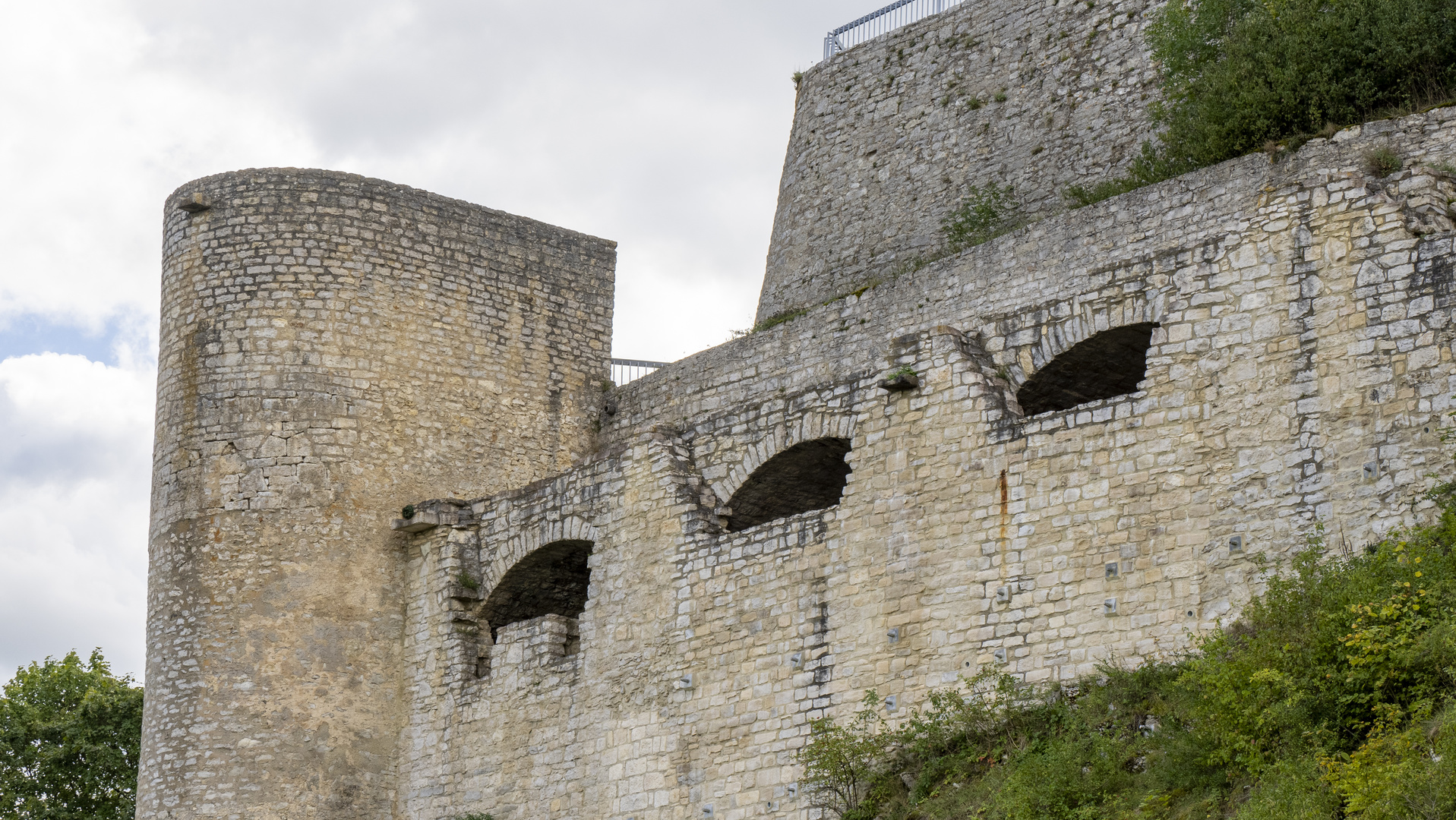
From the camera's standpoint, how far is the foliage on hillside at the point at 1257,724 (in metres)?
8.85

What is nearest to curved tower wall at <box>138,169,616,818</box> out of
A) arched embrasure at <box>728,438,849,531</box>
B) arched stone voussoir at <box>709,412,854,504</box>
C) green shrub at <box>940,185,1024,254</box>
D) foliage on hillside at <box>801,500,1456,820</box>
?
arched embrasure at <box>728,438,849,531</box>

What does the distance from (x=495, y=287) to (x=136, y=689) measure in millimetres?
8718

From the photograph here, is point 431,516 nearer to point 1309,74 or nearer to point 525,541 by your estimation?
point 525,541

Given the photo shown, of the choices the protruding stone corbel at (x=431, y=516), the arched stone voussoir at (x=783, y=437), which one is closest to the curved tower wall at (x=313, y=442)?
the protruding stone corbel at (x=431, y=516)

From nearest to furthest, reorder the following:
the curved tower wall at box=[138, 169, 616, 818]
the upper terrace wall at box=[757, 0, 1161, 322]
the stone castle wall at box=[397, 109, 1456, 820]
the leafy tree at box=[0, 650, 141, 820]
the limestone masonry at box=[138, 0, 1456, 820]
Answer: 1. the stone castle wall at box=[397, 109, 1456, 820]
2. the limestone masonry at box=[138, 0, 1456, 820]
3. the curved tower wall at box=[138, 169, 616, 818]
4. the upper terrace wall at box=[757, 0, 1161, 322]
5. the leafy tree at box=[0, 650, 141, 820]

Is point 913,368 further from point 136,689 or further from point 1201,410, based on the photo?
point 136,689

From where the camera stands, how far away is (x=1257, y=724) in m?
9.59

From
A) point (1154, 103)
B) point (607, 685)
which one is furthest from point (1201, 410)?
point (1154, 103)

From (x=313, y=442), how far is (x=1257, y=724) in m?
9.97

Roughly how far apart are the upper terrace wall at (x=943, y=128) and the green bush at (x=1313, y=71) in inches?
92.9

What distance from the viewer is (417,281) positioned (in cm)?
1784

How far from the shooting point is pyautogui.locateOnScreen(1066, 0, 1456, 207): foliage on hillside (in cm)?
1474

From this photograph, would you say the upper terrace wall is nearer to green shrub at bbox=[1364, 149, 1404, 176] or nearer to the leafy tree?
green shrub at bbox=[1364, 149, 1404, 176]

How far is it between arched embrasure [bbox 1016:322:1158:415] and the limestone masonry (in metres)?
0.06
